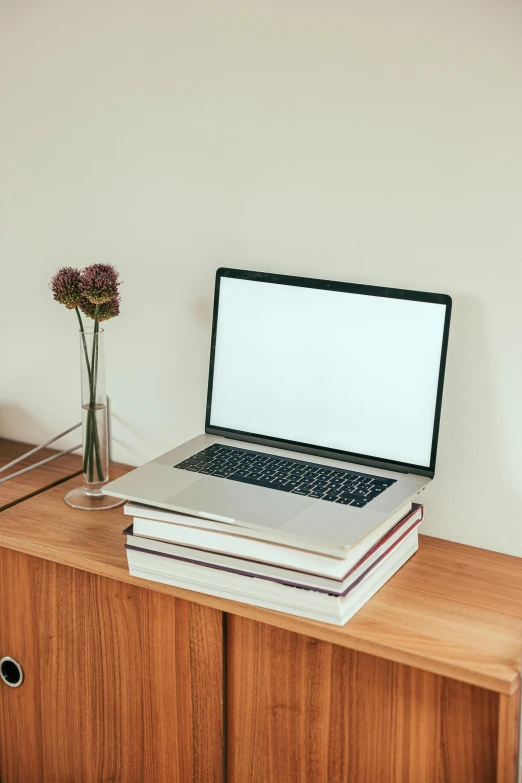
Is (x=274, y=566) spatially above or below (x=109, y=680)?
above

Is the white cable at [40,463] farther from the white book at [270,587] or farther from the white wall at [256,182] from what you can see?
the white book at [270,587]

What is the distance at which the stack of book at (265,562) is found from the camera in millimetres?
1012

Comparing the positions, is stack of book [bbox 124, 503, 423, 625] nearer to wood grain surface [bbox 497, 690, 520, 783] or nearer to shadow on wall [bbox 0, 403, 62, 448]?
wood grain surface [bbox 497, 690, 520, 783]

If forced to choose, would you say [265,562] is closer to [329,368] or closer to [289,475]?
[289,475]

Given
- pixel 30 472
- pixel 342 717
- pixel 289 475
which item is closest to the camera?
pixel 342 717

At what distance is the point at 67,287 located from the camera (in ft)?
4.30

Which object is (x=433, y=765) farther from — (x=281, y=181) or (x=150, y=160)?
(x=150, y=160)

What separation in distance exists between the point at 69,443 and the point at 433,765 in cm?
88

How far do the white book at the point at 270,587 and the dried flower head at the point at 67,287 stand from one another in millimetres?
410

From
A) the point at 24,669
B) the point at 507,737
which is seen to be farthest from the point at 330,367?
the point at 24,669

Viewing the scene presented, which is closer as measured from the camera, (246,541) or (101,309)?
(246,541)

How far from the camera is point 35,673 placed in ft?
4.29

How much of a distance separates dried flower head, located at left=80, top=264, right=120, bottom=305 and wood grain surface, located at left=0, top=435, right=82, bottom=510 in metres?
0.34

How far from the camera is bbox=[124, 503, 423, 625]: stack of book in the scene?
1012 mm
